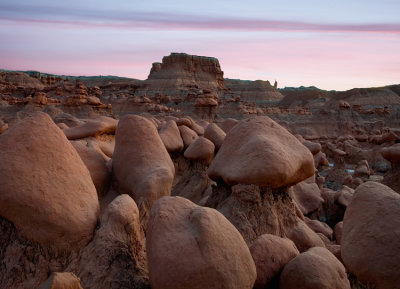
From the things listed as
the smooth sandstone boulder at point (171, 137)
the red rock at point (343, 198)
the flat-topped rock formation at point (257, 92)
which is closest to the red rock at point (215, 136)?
the smooth sandstone boulder at point (171, 137)

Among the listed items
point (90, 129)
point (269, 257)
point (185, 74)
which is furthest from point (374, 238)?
point (185, 74)

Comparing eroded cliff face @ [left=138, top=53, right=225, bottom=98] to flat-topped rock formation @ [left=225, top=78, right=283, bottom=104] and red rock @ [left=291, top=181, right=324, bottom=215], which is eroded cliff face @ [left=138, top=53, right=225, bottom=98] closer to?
flat-topped rock formation @ [left=225, top=78, right=283, bottom=104]

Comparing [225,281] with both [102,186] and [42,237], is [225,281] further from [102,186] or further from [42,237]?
[102,186]

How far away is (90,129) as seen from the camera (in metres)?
6.65

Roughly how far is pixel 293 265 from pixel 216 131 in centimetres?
434

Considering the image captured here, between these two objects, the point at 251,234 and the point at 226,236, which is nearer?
the point at 226,236

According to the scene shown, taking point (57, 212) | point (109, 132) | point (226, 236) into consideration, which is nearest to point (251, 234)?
point (226, 236)

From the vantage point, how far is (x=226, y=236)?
2471mm

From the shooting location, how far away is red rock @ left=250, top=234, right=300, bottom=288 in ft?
9.50

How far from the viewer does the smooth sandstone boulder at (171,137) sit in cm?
700

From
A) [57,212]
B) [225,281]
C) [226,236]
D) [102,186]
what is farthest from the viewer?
[102,186]

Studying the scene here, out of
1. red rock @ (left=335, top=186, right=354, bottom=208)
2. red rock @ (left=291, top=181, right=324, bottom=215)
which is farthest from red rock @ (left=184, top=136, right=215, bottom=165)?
red rock @ (left=335, top=186, right=354, bottom=208)

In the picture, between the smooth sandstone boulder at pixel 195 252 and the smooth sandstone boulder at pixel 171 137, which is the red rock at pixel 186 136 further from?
the smooth sandstone boulder at pixel 195 252

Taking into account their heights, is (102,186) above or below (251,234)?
above
